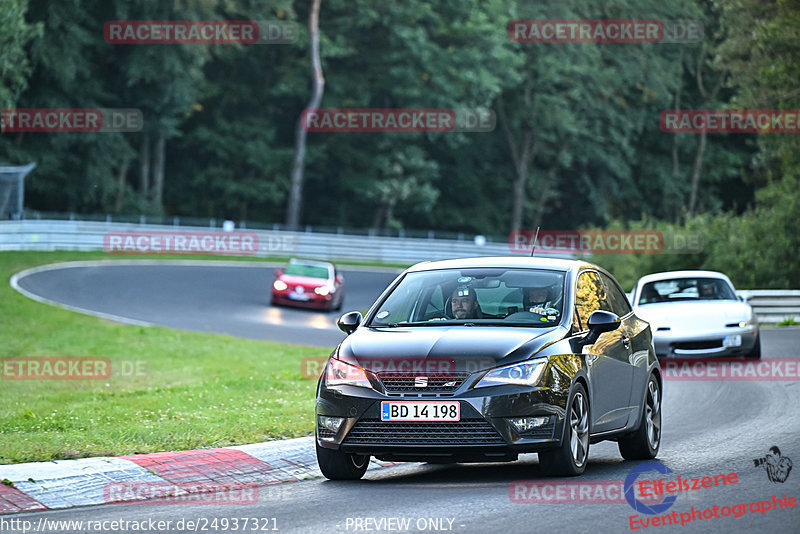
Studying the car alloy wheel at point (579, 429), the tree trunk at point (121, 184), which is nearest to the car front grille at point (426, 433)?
the car alloy wheel at point (579, 429)

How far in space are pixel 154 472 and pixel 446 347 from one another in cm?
228

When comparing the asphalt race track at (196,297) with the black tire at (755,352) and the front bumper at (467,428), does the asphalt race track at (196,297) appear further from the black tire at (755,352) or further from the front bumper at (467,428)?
the front bumper at (467,428)

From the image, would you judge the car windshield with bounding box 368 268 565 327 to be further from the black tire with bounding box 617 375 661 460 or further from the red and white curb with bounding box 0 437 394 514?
the black tire with bounding box 617 375 661 460

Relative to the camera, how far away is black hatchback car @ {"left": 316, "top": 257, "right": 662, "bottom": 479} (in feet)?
29.6

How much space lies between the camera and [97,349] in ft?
79.8

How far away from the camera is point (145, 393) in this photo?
54.5 ft

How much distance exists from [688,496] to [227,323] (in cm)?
2311

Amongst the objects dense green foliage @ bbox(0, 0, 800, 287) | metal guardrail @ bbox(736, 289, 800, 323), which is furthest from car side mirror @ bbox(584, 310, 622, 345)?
dense green foliage @ bbox(0, 0, 800, 287)

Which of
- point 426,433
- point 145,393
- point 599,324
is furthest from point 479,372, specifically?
point 145,393

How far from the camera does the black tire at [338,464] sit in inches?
380

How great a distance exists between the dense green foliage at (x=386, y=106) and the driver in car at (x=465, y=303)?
40.9 m

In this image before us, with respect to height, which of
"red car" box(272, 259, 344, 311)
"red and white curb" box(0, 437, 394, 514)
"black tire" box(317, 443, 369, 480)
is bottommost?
"red car" box(272, 259, 344, 311)

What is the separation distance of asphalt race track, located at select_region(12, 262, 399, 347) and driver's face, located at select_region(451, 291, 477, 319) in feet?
54.8

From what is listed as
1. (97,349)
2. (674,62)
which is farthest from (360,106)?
(97,349)
